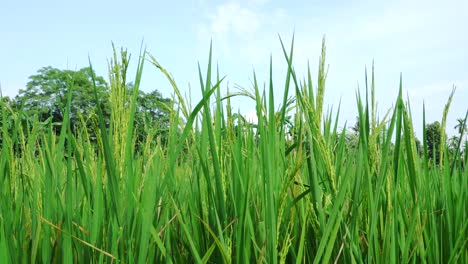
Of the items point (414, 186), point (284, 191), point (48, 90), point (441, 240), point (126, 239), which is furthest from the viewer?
point (48, 90)

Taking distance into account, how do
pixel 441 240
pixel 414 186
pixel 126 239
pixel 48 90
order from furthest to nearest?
pixel 48 90 → pixel 441 240 → pixel 414 186 → pixel 126 239

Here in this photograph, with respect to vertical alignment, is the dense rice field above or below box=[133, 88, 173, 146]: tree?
below

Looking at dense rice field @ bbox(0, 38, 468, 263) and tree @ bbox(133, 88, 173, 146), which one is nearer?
dense rice field @ bbox(0, 38, 468, 263)

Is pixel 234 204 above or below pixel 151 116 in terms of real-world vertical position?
below

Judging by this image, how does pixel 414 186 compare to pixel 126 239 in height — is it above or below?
above

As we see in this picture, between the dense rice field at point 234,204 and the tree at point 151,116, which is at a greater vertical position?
the tree at point 151,116

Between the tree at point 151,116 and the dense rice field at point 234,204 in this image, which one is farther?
the tree at point 151,116

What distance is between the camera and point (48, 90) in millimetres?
46969

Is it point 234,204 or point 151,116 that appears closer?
point 234,204

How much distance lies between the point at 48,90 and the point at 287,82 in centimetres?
4976

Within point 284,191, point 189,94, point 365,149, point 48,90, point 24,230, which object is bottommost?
point 24,230

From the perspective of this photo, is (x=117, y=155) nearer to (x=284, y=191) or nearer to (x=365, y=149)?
(x=284, y=191)

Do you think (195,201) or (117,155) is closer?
(117,155)

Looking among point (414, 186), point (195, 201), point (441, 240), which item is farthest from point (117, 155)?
point (441, 240)
